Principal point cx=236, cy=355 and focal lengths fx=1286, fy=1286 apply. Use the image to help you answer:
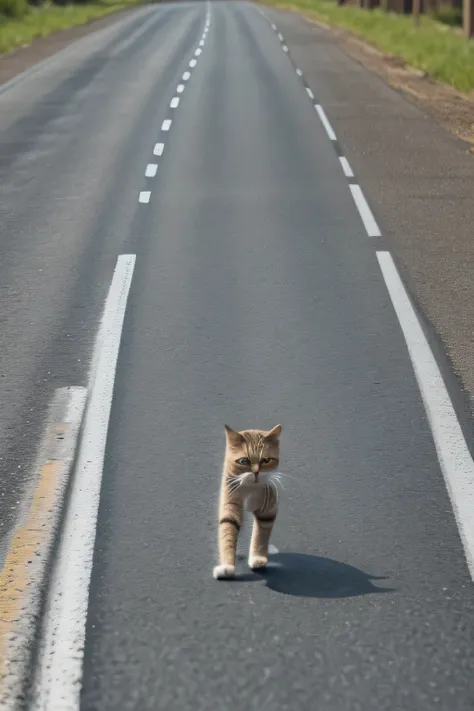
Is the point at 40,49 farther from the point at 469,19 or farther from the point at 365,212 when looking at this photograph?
the point at 365,212

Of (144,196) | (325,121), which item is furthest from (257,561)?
(325,121)

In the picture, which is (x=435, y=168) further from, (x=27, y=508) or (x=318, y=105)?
(x=27, y=508)

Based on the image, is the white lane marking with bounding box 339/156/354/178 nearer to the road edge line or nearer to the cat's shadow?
the road edge line

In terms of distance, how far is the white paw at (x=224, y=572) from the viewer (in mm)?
5590

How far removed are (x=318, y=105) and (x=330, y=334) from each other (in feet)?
55.5

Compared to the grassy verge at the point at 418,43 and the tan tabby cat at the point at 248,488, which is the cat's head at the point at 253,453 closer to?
the tan tabby cat at the point at 248,488

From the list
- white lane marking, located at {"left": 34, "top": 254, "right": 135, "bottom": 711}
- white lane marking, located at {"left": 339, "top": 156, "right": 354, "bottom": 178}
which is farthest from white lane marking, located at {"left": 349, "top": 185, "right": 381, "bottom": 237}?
white lane marking, located at {"left": 34, "top": 254, "right": 135, "bottom": 711}

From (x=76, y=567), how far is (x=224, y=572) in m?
0.74

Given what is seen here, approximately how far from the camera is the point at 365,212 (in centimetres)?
1505

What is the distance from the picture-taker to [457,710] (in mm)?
4652

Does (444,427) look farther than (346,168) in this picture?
No

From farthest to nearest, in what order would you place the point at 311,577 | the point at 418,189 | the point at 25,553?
the point at 418,189, the point at 25,553, the point at 311,577

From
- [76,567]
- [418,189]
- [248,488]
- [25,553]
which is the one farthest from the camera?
[418,189]

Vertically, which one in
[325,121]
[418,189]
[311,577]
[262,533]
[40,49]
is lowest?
[40,49]
